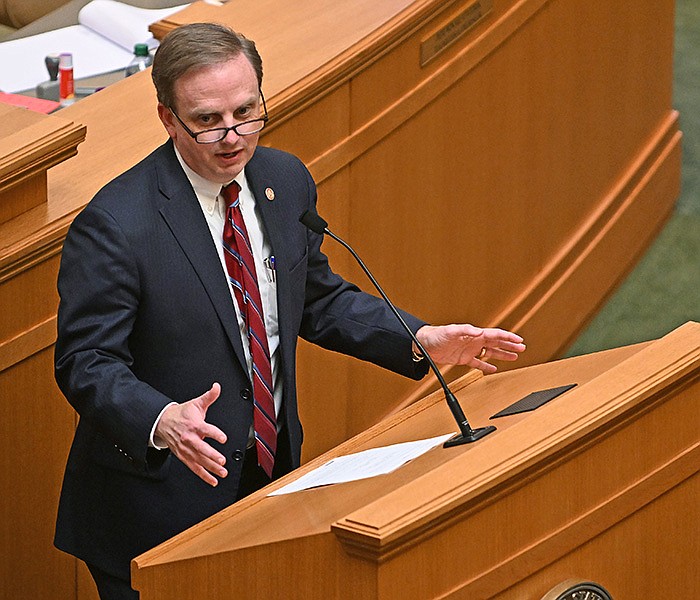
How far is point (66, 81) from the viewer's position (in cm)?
356

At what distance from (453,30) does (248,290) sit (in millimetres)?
1464

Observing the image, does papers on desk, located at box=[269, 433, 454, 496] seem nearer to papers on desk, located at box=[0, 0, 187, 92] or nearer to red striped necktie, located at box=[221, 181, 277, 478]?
red striped necktie, located at box=[221, 181, 277, 478]

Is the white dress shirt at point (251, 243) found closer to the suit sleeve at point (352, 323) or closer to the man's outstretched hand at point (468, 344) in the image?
the suit sleeve at point (352, 323)

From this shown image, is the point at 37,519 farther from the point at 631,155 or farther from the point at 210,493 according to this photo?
the point at 631,155

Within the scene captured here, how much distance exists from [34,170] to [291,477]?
819mm

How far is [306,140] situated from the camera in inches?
118

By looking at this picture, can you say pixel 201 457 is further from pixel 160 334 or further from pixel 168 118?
pixel 168 118

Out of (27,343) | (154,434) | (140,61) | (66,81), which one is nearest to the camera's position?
(154,434)

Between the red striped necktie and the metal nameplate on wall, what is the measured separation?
1292 mm

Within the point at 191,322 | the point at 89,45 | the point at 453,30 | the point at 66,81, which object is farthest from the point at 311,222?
the point at 89,45

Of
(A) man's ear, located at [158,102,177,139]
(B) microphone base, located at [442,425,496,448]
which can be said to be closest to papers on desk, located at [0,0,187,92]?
(A) man's ear, located at [158,102,177,139]

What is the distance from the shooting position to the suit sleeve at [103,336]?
75.3 inches

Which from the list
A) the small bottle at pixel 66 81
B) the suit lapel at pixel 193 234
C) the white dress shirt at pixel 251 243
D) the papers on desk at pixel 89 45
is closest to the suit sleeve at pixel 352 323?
the white dress shirt at pixel 251 243

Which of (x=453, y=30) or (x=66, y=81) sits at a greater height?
(x=453, y=30)
